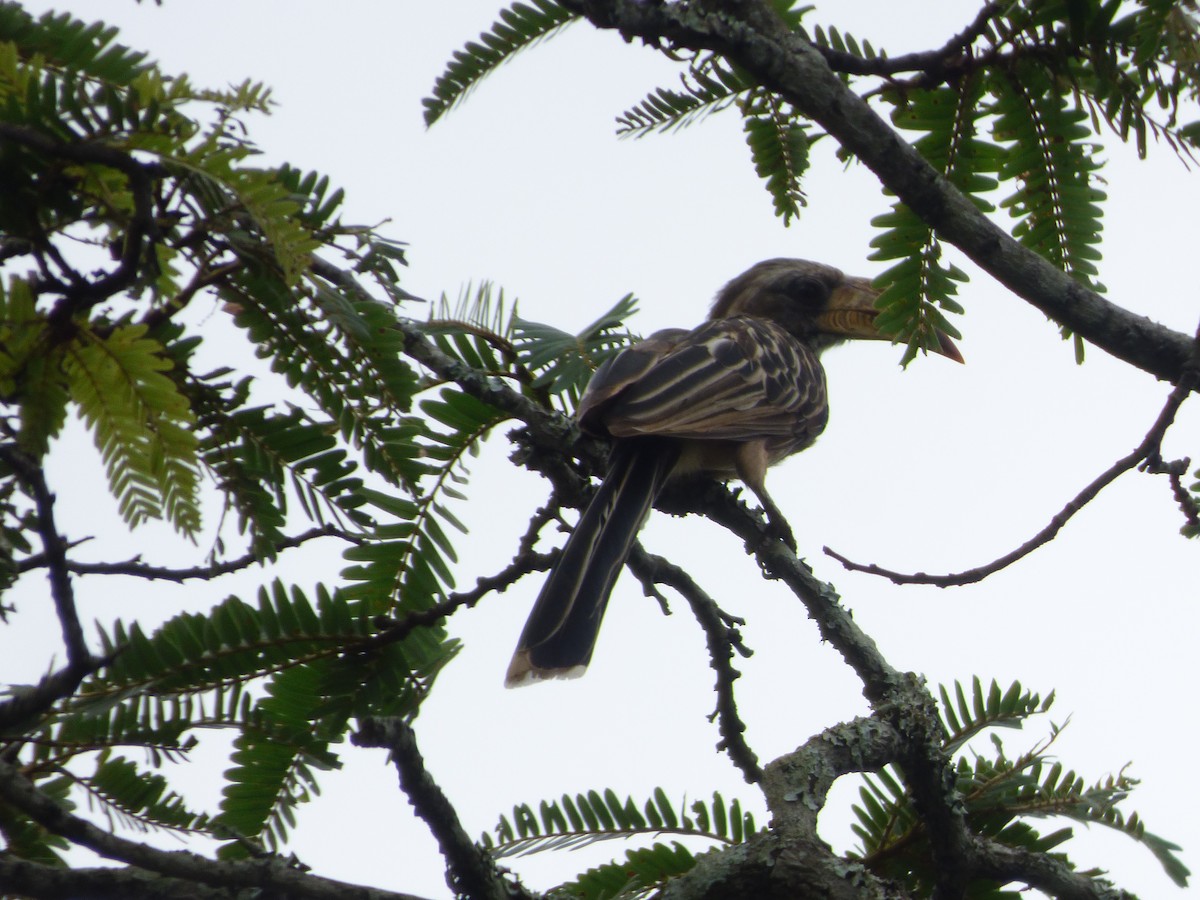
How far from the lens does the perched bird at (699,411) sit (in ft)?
11.4

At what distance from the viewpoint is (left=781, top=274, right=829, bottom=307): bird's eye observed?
6.73m

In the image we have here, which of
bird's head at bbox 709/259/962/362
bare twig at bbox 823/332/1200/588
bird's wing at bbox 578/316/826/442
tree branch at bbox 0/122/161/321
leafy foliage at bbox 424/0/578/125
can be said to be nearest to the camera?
tree branch at bbox 0/122/161/321

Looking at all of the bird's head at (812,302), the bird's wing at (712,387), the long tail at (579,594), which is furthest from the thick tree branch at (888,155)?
the bird's head at (812,302)

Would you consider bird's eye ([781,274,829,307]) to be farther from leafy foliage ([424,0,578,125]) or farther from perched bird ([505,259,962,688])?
leafy foliage ([424,0,578,125])

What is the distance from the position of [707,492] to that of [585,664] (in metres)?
1.39

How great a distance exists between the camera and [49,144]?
158cm

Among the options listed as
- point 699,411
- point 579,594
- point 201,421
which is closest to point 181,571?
point 201,421

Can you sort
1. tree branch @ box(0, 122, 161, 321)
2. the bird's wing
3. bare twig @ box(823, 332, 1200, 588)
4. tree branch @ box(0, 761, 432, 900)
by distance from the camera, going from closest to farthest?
1. tree branch @ box(0, 122, 161, 321)
2. tree branch @ box(0, 761, 432, 900)
3. bare twig @ box(823, 332, 1200, 588)
4. the bird's wing

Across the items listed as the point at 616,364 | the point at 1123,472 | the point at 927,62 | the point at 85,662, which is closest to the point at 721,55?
the point at 927,62

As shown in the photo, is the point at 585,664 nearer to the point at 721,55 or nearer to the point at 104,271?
the point at 721,55

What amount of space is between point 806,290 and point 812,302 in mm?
76

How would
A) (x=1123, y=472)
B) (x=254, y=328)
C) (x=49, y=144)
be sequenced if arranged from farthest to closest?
(x=1123, y=472) < (x=254, y=328) < (x=49, y=144)

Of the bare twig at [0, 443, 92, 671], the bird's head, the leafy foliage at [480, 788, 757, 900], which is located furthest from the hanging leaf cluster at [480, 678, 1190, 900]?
the bird's head

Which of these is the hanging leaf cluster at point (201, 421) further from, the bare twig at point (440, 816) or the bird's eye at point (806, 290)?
the bird's eye at point (806, 290)
